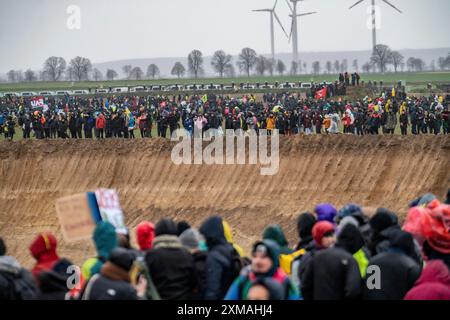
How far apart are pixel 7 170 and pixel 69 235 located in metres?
27.6

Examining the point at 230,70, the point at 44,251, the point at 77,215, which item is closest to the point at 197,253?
the point at 77,215

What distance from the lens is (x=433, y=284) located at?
8.61 metres

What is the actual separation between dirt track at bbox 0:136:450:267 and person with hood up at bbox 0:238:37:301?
773 inches

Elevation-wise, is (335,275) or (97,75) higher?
(335,275)

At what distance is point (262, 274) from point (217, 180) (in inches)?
1041

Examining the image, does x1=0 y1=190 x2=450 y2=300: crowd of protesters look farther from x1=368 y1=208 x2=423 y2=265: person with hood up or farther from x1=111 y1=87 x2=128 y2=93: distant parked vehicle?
x1=111 y1=87 x2=128 y2=93: distant parked vehicle

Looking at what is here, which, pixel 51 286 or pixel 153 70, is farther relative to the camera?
pixel 153 70

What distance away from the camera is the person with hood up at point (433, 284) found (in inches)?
335

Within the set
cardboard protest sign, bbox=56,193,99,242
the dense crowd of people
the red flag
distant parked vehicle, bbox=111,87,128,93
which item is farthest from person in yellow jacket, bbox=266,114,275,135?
distant parked vehicle, bbox=111,87,128,93

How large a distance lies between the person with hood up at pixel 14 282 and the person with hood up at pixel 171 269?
4.10 feet

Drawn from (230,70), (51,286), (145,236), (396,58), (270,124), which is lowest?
(270,124)

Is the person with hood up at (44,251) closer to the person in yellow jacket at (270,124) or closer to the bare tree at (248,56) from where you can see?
the person in yellow jacket at (270,124)

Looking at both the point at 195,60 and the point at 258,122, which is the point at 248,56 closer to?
the point at 195,60

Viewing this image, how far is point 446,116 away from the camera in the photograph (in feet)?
128
